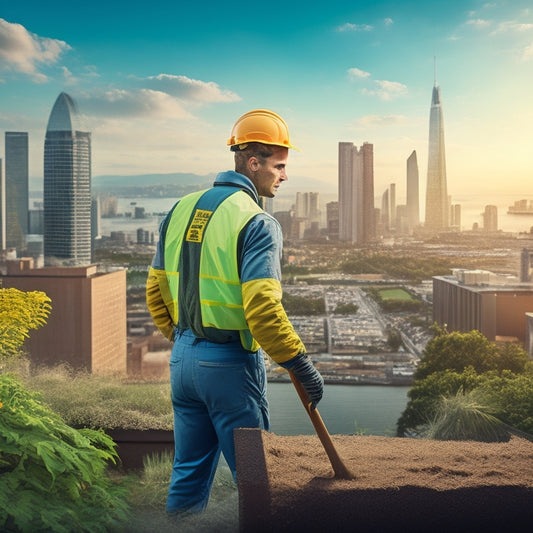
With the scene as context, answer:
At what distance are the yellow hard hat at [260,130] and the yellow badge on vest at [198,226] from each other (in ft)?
0.68

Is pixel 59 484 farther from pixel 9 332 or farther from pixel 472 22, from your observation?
pixel 472 22

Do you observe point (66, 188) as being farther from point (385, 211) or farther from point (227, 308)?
point (227, 308)

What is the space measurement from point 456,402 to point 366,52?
218 cm

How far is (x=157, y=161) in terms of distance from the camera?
4934 millimetres

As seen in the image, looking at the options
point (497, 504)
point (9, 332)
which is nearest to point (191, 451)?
point (497, 504)

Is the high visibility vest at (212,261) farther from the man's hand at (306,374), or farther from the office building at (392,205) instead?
the office building at (392,205)

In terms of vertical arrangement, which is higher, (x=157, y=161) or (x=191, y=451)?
(x=157, y=161)

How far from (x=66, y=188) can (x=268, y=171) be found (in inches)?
129

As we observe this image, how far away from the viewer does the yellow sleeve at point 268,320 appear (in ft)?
5.42

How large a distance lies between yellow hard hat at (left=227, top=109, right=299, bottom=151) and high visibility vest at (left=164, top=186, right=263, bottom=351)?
14 cm

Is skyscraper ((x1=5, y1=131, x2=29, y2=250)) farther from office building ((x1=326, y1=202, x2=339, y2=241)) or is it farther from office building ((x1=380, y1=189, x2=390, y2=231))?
office building ((x1=380, y1=189, x2=390, y2=231))

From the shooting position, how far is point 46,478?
7.02ft

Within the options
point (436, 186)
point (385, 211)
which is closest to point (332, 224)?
point (385, 211)

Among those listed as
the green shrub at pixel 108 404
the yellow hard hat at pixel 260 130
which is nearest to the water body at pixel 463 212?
the green shrub at pixel 108 404
